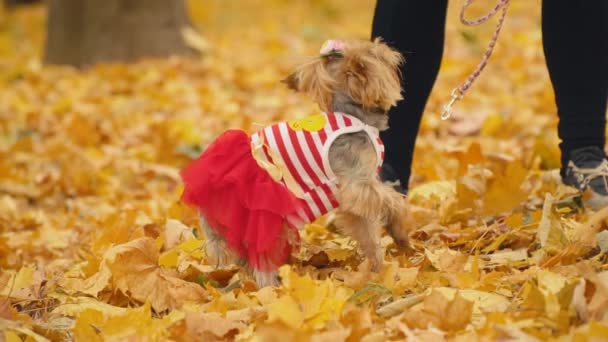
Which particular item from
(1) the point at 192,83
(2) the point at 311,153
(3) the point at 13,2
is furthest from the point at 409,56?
(3) the point at 13,2

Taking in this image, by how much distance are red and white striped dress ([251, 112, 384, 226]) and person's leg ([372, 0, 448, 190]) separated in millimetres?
638

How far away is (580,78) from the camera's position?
321cm

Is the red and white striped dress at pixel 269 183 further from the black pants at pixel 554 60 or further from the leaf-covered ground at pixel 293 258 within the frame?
the black pants at pixel 554 60

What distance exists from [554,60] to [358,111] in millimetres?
1044

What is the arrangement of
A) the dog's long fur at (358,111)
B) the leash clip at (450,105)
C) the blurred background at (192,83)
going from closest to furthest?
the dog's long fur at (358,111), the leash clip at (450,105), the blurred background at (192,83)

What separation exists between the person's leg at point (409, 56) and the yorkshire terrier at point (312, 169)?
1.89ft

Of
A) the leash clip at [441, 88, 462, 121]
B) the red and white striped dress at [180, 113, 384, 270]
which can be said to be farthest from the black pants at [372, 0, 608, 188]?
the red and white striped dress at [180, 113, 384, 270]

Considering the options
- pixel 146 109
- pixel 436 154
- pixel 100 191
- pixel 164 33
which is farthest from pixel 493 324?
pixel 164 33

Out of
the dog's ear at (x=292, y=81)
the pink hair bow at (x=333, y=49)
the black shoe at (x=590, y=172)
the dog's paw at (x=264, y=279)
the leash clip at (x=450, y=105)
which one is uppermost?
the pink hair bow at (x=333, y=49)

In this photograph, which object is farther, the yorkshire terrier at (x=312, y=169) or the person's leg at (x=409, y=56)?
the person's leg at (x=409, y=56)

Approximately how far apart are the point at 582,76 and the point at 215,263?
1.54 metres

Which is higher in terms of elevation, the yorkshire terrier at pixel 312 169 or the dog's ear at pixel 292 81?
the dog's ear at pixel 292 81

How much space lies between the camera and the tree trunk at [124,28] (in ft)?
28.7

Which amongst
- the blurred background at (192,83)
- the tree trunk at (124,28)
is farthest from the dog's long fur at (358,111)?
the tree trunk at (124,28)
